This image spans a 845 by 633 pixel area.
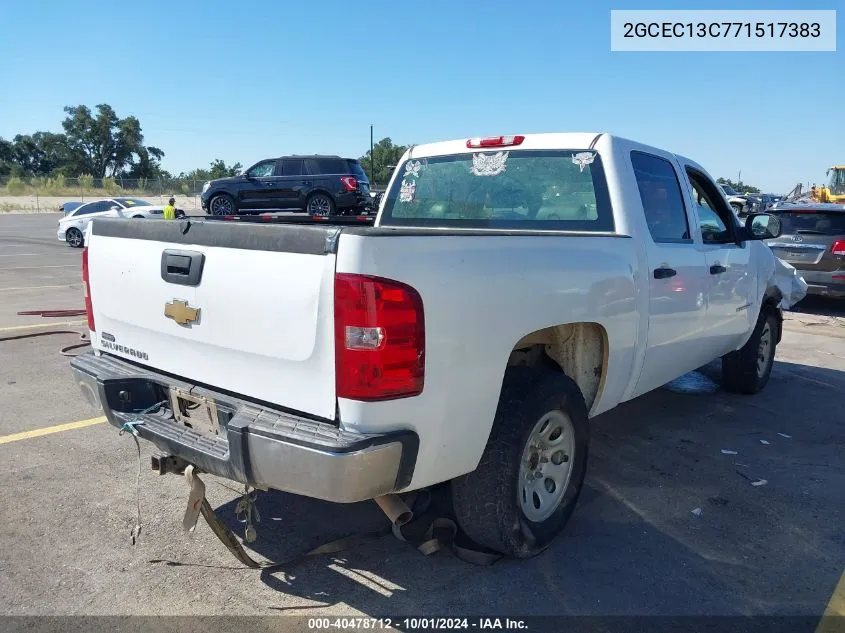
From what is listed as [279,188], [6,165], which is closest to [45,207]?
[6,165]

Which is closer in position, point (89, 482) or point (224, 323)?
point (224, 323)

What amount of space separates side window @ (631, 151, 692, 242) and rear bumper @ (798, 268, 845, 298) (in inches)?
306

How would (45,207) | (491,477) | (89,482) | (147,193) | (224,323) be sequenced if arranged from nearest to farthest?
(224,323), (491,477), (89,482), (45,207), (147,193)

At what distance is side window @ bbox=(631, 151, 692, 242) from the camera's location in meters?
4.07

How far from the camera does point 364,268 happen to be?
230 centimetres

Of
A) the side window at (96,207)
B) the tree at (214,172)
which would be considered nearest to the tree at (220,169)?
the tree at (214,172)

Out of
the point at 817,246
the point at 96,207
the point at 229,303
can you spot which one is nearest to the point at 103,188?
the point at 96,207

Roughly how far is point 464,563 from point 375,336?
4.68 feet

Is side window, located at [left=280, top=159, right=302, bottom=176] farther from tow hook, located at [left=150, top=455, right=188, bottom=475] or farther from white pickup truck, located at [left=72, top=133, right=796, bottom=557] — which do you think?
tow hook, located at [left=150, top=455, right=188, bottom=475]

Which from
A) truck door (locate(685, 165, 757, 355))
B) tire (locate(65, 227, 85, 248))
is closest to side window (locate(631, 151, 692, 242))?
truck door (locate(685, 165, 757, 355))

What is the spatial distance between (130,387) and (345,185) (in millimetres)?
13668

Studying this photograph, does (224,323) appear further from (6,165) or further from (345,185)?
(6,165)

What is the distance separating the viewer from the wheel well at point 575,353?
3.30 metres

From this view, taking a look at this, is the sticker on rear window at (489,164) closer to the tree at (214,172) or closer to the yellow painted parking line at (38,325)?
the yellow painted parking line at (38,325)
